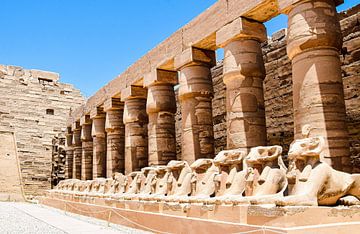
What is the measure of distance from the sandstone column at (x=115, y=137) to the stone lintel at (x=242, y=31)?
7.29 meters

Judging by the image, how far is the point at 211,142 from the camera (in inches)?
416

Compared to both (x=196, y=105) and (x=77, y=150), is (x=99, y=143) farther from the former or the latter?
(x=196, y=105)

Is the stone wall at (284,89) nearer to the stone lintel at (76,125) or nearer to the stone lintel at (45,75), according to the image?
the stone lintel at (76,125)

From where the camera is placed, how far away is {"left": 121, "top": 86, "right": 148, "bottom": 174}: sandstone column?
Answer: 13.9 metres

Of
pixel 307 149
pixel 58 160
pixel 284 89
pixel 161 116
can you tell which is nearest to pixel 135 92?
pixel 161 116

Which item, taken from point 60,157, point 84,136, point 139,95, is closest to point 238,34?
point 139,95

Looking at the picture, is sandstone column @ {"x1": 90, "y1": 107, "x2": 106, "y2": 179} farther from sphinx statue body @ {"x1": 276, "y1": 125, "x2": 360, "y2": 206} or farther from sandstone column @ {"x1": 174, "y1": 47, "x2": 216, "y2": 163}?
sphinx statue body @ {"x1": 276, "y1": 125, "x2": 360, "y2": 206}

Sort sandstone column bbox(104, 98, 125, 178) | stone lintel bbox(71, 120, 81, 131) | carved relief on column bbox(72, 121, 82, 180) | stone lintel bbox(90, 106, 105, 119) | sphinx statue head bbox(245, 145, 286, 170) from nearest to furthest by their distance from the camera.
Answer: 1. sphinx statue head bbox(245, 145, 286, 170)
2. sandstone column bbox(104, 98, 125, 178)
3. stone lintel bbox(90, 106, 105, 119)
4. stone lintel bbox(71, 120, 81, 131)
5. carved relief on column bbox(72, 121, 82, 180)

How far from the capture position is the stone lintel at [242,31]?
8.91 meters

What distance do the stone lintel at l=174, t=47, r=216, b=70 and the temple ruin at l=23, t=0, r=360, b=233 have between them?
0.10 feet

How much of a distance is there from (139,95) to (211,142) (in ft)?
14.5

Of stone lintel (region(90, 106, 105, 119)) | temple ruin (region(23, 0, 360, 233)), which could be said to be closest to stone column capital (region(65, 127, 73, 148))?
stone lintel (region(90, 106, 105, 119))

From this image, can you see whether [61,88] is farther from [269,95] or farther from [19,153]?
[269,95]

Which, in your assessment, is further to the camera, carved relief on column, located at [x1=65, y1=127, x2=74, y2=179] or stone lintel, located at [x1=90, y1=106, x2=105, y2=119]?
carved relief on column, located at [x1=65, y1=127, x2=74, y2=179]
